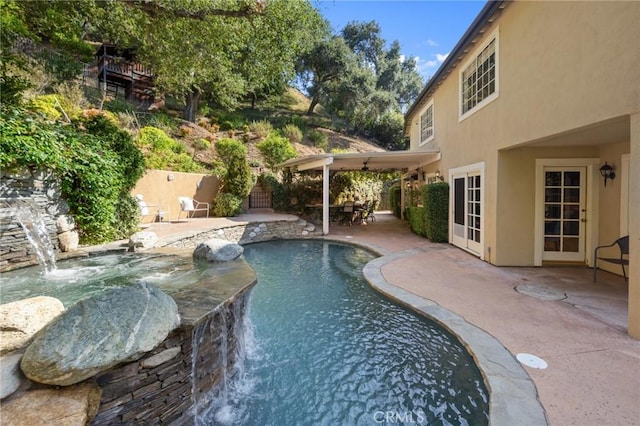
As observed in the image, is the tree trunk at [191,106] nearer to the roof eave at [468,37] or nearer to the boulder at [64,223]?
the boulder at [64,223]

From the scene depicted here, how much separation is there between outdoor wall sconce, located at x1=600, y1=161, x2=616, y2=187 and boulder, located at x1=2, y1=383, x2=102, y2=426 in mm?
8881

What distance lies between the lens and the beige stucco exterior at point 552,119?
376 centimetres

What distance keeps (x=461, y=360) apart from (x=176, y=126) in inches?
925

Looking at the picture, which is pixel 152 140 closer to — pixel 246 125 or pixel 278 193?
pixel 278 193

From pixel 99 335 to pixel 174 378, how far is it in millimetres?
808

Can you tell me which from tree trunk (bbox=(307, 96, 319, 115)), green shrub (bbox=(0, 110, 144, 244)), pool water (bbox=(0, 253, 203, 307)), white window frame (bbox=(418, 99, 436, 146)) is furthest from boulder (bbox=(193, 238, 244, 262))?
tree trunk (bbox=(307, 96, 319, 115))

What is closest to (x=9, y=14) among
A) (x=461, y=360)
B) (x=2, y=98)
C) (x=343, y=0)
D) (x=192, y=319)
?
(x=2, y=98)

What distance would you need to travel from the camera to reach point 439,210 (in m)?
9.84

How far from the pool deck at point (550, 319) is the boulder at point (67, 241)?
659cm

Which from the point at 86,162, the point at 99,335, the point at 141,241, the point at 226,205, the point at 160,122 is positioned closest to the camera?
the point at 99,335

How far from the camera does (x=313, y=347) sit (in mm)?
3959

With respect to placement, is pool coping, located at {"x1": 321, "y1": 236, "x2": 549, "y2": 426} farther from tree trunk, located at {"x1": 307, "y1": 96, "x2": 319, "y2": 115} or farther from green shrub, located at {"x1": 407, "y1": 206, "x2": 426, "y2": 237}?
tree trunk, located at {"x1": 307, "y1": 96, "x2": 319, "y2": 115}

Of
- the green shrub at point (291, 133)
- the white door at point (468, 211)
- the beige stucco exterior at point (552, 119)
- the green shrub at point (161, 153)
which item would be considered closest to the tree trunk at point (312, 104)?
the green shrub at point (291, 133)

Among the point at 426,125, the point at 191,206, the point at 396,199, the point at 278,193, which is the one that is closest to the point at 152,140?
the point at 191,206
